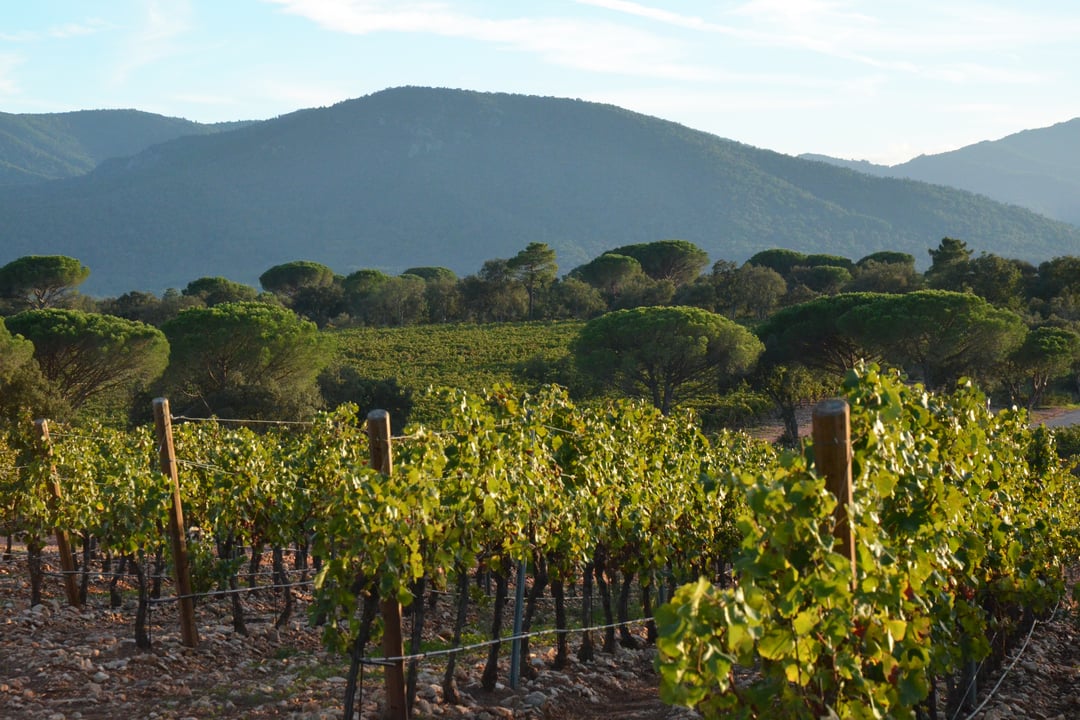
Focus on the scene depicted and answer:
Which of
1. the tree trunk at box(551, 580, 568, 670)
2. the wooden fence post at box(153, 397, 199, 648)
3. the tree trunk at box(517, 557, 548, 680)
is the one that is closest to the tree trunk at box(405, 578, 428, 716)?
the tree trunk at box(517, 557, 548, 680)

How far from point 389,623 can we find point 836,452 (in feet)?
11.3

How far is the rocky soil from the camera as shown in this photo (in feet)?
23.4


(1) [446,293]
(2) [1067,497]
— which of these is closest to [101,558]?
(2) [1067,497]

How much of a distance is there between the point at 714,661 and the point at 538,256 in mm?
58466

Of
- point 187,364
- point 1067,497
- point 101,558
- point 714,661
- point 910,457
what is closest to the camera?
point 714,661

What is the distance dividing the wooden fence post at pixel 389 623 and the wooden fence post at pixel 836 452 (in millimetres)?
3044

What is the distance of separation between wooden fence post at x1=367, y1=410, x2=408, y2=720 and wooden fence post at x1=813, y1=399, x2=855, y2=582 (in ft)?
9.99

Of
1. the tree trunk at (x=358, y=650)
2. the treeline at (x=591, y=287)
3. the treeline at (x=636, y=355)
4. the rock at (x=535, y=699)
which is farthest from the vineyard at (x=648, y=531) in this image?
the treeline at (x=591, y=287)

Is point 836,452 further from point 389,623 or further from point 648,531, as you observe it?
point 648,531

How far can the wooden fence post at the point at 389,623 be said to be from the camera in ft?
19.1

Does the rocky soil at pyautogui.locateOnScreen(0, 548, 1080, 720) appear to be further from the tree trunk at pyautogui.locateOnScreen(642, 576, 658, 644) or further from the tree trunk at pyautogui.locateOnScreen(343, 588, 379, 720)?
the tree trunk at pyautogui.locateOnScreen(343, 588, 379, 720)

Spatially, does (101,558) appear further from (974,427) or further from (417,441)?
(974,427)

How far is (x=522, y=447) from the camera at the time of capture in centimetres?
763

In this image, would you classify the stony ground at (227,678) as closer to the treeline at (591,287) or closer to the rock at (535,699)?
the rock at (535,699)
